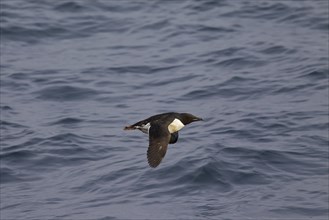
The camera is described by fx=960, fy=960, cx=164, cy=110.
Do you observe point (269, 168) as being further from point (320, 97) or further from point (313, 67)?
point (313, 67)

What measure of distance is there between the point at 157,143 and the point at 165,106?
603cm

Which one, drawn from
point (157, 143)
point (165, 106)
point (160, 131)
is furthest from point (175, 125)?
point (165, 106)

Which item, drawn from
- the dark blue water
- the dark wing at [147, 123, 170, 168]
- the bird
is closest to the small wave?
the dark blue water

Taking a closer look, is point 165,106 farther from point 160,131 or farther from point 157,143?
point 157,143

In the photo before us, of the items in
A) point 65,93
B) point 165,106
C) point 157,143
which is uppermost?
point 157,143

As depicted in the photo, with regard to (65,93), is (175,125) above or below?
above

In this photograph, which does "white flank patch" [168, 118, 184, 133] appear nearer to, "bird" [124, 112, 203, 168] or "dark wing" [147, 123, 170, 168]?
"bird" [124, 112, 203, 168]

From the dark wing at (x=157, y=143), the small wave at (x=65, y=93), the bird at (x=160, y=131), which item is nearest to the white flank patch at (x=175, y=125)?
the bird at (x=160, y=131)

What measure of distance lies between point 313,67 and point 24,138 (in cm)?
577

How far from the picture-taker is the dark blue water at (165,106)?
44.3 ft

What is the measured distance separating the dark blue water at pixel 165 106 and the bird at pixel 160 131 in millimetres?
1977

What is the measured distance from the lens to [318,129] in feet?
50.9

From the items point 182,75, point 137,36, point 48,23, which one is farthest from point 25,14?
point 182,75

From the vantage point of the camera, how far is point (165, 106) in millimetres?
16500
